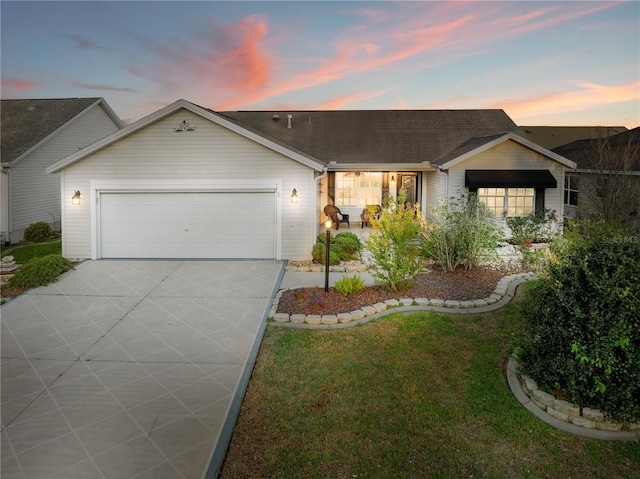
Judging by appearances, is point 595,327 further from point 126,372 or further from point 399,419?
point 126,372

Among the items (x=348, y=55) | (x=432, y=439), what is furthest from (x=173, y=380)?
(x=348, y=55)

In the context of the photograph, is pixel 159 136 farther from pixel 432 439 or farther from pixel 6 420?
pixel 432 439

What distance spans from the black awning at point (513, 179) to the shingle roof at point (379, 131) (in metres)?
2.77

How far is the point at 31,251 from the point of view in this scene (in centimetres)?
1520

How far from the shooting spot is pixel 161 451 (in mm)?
4727

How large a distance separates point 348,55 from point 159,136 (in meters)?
8.49

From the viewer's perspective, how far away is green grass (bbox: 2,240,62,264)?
14430 millimetres

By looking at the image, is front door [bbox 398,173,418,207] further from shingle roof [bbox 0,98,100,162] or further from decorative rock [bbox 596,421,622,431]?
decorative rock [bbox 596,421,622,431]

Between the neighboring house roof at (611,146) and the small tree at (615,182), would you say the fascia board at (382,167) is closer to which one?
the small tree at (615,182)

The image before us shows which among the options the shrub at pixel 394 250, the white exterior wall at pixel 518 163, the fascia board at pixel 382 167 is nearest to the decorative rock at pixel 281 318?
the shrub at pixel 394 250

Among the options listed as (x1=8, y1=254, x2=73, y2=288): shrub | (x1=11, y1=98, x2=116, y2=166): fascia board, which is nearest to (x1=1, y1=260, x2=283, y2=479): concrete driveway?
(x1=8, y1=254, x2=73, y2=288): shrub

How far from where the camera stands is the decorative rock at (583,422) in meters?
4.95

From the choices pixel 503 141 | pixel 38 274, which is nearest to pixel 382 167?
pixel 503 141

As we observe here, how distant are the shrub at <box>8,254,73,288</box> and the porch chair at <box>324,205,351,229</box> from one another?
986cm
